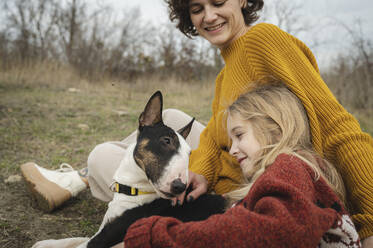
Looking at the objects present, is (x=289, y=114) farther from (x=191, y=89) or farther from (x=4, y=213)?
(x=191, y=89)

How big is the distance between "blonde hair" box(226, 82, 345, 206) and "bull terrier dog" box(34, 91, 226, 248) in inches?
10.5

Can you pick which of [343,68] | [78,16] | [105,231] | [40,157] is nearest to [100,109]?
[40,157]

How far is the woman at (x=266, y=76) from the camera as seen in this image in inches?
47.6

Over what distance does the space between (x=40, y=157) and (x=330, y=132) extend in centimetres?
334

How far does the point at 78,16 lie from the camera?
493 inches

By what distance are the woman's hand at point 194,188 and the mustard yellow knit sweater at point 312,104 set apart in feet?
0.62

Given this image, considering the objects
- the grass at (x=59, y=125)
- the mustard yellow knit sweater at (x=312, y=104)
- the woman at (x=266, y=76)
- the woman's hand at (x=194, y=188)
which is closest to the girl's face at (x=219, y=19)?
the woman at (x=266, y=76)

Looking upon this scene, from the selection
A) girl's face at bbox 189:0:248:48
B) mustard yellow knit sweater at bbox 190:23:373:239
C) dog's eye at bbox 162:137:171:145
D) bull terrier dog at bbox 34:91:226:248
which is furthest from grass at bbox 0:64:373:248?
girl's face at bbox 189:0:248:48

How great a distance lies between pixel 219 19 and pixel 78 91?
22.1ft

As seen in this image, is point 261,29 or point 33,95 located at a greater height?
point 261,29

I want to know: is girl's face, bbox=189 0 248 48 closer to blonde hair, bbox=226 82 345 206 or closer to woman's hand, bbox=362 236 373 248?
blonde hair, bbox=226 82 345 206

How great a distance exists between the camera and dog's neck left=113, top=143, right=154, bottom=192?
1.56m

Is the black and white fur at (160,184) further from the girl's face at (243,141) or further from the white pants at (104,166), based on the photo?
the white pants at (104,166)

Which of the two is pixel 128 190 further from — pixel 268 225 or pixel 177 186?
pixel 268 225
